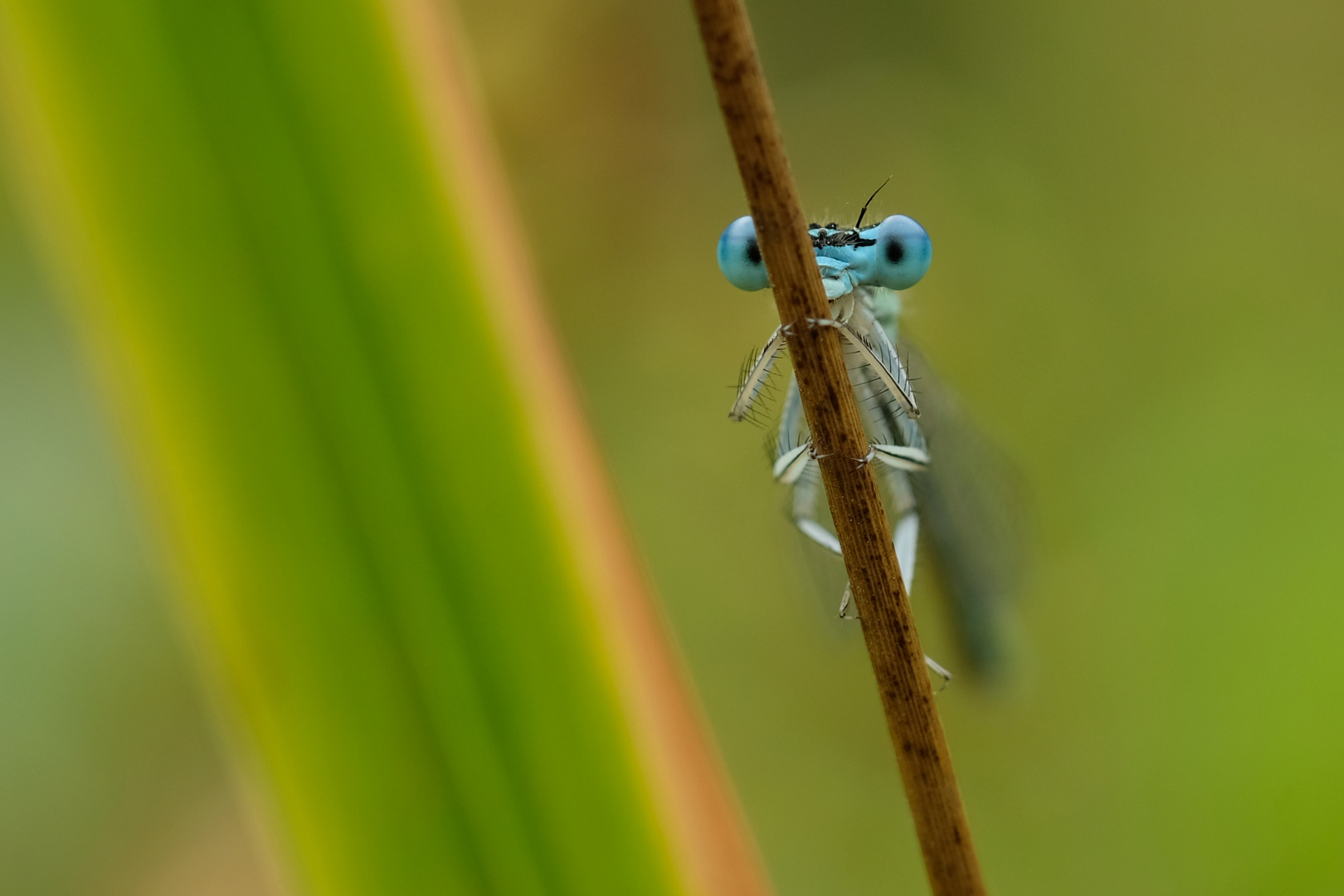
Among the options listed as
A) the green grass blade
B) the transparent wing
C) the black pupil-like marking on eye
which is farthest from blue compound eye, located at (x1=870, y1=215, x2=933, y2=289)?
the green grass blade

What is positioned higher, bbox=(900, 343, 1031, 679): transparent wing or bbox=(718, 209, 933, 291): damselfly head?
bbox=(718, 209, 933, 291): damselfly head

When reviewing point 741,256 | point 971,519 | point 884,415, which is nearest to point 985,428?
point 971,519

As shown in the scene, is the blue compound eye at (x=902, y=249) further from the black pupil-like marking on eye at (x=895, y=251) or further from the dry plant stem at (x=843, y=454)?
the dry plant stem at (x=843, y=454)

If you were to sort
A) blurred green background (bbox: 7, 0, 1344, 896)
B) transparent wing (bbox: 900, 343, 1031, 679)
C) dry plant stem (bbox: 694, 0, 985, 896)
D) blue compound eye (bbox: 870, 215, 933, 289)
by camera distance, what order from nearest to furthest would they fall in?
1. dry plant stem (bbox: 694, 0, 985, 896)
2. blue compound eye (bbox: 870, 215, 933, 289)
3. transparent wing (bbox: 900, 343, 1031, 679)
4. blurred green background (bbox: 7, 0, 1344, 896)

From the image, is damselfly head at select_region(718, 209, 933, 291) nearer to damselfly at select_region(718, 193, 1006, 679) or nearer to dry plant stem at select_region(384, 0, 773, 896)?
damselfly at select_region(718, 193, 1006, 679)

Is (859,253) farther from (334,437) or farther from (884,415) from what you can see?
(334,437)

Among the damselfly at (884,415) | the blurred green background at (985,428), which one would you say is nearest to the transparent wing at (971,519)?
the damselfly at (884,415)

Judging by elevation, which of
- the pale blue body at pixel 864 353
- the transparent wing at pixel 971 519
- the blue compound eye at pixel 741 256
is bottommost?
the transparent wing at pixel 971 519
